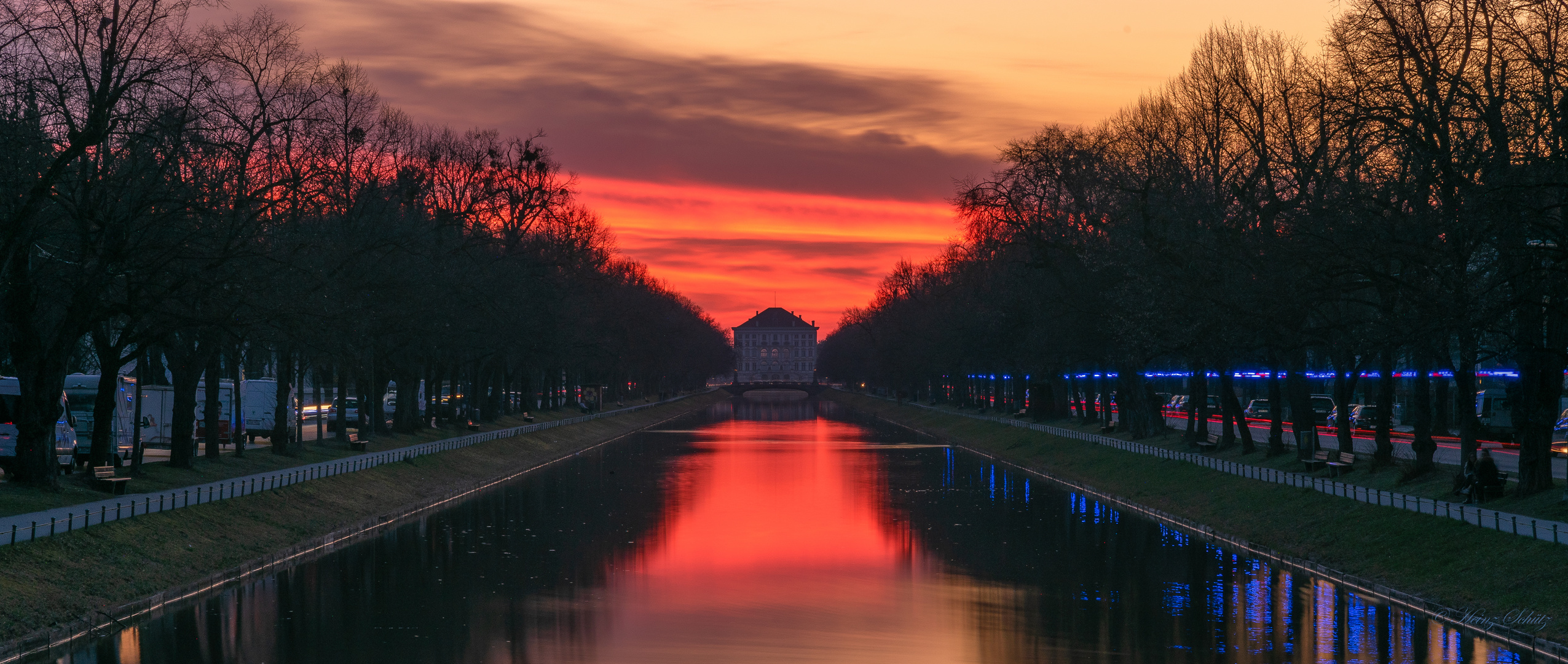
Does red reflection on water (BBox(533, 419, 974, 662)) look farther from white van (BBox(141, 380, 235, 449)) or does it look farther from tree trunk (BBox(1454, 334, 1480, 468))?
white van (BBox(141, 380, 235, 449))

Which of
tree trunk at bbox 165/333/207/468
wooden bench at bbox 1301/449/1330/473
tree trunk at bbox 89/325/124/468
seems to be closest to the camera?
tree trunk at bbox 89/325/124/468

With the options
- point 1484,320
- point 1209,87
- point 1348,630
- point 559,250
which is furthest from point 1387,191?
point 559,250

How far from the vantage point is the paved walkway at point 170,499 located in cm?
2680

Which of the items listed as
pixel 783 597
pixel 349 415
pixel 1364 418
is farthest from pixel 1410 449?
pixel 349 415

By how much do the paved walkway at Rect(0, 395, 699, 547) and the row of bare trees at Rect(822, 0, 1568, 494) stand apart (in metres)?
27.4

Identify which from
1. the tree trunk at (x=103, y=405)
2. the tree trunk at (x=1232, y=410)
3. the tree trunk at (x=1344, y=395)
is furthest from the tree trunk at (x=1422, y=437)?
the tree trunk at (x=103, y=405)

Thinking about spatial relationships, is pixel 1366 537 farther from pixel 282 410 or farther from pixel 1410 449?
pixel 282 410

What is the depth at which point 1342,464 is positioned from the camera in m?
41.2

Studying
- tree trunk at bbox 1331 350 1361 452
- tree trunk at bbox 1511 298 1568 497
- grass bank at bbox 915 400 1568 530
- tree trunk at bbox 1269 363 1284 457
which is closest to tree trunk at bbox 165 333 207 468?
grass bank at bbox 915 400 1568 530

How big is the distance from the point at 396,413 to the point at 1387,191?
52.0m

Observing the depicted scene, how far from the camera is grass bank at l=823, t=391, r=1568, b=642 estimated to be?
81.0 feet

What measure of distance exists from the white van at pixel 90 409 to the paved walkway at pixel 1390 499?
1402 inches

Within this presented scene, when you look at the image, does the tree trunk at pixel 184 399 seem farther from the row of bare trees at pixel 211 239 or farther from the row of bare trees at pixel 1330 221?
the row of bare trees at pixel 1330 221

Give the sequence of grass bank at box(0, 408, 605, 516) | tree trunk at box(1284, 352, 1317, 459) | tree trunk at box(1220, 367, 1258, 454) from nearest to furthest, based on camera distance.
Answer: grass bank at box(0, 408, 605, 516)
tree trunk at box(1284, 352, 1317, 459)
tree trunk at box(1220, 367, 1258, 454)
